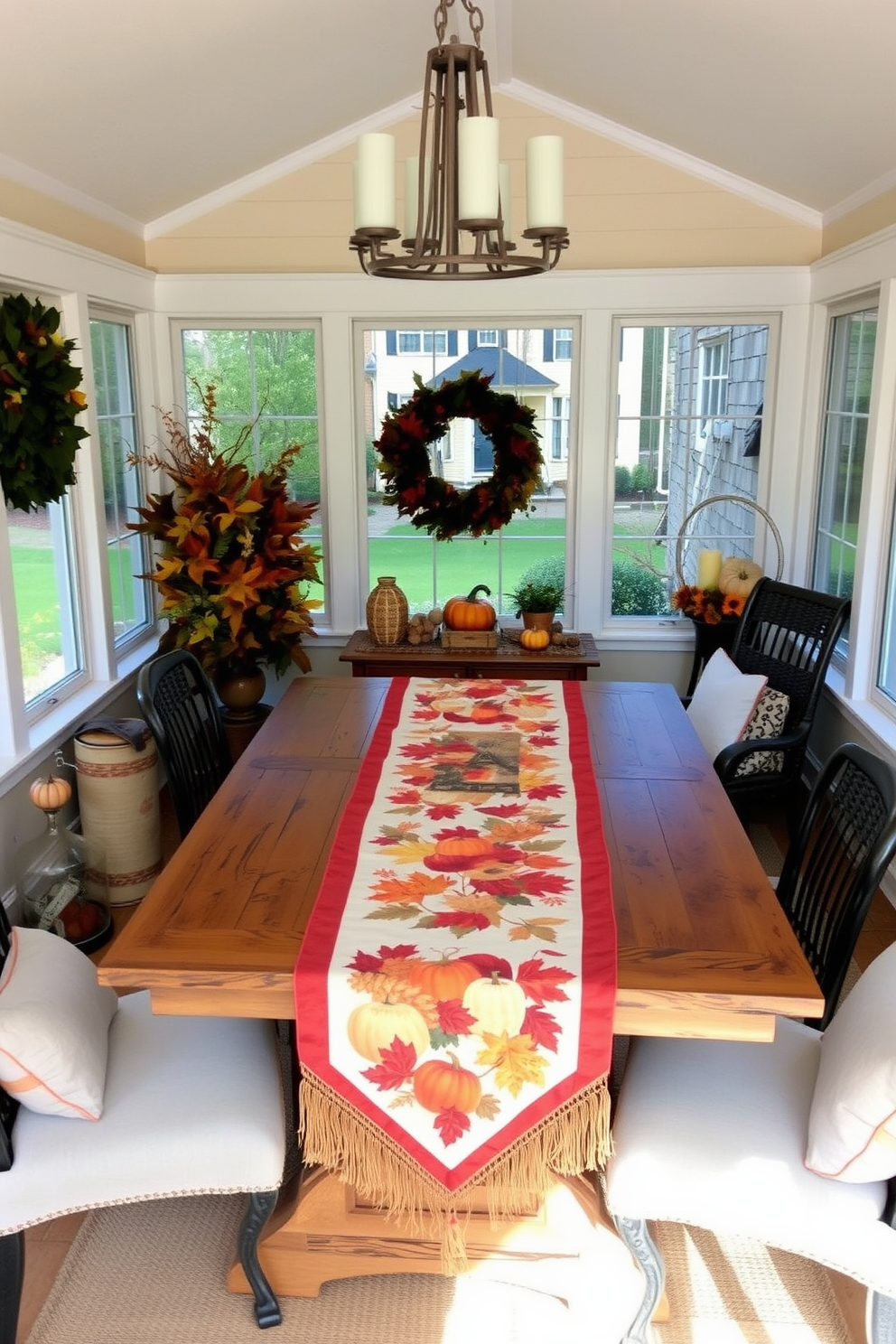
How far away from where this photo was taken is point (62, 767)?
3.78 meters

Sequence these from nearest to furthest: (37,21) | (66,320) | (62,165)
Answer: (37,21)
(62,165)
(66,320)

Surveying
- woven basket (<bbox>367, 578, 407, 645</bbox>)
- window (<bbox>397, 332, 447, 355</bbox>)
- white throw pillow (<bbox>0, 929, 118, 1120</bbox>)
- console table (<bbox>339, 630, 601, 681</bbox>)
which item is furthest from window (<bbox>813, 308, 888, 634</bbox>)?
white throw pillow (<bbox>0, 929, 118, 1120</bbox>)

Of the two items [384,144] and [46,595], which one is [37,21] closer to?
[384,144]

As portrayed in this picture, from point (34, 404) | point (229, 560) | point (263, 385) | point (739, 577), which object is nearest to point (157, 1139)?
point (34, 404)

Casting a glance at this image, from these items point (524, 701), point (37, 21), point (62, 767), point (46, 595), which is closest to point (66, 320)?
point (46, 595)

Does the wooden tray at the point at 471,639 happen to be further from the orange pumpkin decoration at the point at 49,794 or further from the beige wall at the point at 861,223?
the beige wall at the point at 861,223

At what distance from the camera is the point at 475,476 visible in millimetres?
4973

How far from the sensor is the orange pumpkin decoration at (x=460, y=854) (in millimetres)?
2195

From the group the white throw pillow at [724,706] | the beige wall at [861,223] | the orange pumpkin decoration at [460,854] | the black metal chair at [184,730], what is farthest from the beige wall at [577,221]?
the orange pumpkin decoration at [460,854]

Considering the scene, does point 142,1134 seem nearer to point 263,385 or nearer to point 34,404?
point 34,404

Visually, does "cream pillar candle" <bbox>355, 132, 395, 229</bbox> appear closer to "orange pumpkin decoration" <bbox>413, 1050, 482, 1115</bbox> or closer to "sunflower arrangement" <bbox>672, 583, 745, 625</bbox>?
"orange pumpkin decoration" <bbox>413, 1050, 482, 1115</bbox>

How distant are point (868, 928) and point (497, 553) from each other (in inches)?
96.0

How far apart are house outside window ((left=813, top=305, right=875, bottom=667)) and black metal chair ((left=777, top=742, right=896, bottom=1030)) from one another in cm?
206

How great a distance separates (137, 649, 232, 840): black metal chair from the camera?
9.18 feet
